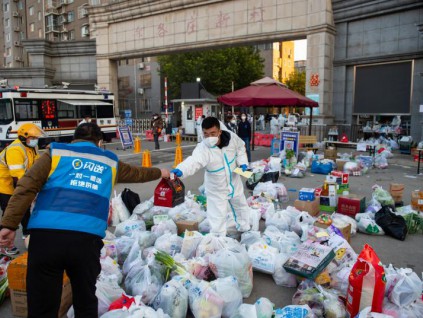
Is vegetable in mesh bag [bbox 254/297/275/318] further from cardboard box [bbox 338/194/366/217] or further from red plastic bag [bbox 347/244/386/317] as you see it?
cardboard box [bbox 338/194/366/217]

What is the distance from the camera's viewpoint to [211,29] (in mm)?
18859

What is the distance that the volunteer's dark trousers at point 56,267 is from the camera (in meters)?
2.37

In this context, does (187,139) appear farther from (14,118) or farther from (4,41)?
(4,41)

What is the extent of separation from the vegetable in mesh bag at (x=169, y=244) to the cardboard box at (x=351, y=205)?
10.7 feet

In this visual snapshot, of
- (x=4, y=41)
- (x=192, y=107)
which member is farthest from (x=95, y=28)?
(x=4, y=41)

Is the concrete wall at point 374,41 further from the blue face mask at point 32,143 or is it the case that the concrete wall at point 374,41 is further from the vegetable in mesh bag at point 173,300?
the vegetable in mesh bag at point 173,300

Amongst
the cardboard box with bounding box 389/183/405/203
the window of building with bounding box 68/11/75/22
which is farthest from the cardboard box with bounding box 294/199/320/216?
the window of building with bounding box 68/11/75/22

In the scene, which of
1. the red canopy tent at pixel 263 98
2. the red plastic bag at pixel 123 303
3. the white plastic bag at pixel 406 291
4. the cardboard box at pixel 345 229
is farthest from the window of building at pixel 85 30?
the white plastic bag at pixel 406 291

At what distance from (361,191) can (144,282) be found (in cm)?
620

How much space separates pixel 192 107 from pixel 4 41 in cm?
5234

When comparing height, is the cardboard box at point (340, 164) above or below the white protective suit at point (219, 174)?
below

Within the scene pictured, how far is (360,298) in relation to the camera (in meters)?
3.06

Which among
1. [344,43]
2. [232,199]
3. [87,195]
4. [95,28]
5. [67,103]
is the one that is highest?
[95,28]

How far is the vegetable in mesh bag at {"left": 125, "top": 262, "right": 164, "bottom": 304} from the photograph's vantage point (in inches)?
137
